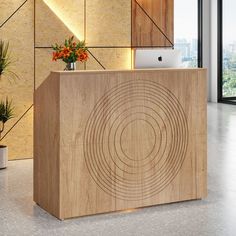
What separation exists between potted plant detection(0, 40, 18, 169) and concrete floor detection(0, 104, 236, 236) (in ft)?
1.99

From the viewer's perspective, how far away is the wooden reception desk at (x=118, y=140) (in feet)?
15.9

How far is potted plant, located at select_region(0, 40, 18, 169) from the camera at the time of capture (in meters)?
7.00

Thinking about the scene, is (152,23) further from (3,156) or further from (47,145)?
(47,145)

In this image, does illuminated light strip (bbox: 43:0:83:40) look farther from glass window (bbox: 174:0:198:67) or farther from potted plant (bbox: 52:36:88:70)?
glass window (bbox: 174:0:198:67)

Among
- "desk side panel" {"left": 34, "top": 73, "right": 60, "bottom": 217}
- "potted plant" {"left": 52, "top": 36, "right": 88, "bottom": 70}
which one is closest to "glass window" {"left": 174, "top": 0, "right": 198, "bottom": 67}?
"potted plant" {"left": 52, "top": 36, "right": 88, "bottom": 70}

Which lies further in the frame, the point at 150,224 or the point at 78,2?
the point at 78,2

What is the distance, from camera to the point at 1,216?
5062 mm

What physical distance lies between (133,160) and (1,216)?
1.25 meters

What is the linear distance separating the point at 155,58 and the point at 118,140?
49.6 inches

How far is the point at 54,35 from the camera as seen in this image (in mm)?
7590

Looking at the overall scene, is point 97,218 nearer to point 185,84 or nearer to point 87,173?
point 87,173

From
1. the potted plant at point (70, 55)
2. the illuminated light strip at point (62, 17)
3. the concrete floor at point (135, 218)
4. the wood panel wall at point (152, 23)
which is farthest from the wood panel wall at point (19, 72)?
A: the wood panel wall at point (152, 23)

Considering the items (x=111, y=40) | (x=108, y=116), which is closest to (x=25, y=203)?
(x=108, y=116)

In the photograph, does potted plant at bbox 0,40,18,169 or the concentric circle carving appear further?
potted plant at bbox 0,40,18,169
